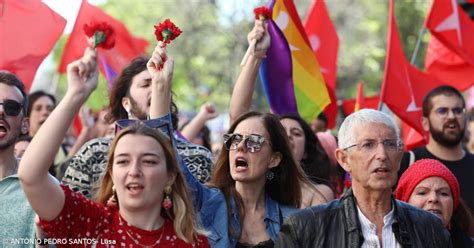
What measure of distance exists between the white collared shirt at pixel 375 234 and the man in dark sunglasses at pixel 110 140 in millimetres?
1406

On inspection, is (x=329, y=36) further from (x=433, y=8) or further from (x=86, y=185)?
(x=86, y=185)

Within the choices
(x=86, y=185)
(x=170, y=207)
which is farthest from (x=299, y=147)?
(x=170, y=207)

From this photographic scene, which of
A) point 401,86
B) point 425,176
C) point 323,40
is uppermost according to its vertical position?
point 323,40

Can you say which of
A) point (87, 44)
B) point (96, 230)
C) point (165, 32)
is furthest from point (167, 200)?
point (87, 44)

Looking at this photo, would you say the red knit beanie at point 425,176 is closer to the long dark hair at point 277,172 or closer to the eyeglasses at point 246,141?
the long dark hair at point 277,172

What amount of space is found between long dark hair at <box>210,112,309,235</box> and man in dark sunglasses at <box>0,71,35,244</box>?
1.16 meters

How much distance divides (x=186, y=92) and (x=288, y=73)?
89.4 feet

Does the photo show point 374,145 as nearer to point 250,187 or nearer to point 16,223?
point 250,187

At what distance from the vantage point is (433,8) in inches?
415

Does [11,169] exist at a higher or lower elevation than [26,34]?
lower

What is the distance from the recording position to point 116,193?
467 centimetres

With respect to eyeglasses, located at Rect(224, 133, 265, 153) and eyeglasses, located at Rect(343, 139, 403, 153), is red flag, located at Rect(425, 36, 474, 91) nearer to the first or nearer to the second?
eyeglasses, located at Rect(224, 133, 265, 153)

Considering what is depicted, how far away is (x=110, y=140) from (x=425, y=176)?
1918 millimetres

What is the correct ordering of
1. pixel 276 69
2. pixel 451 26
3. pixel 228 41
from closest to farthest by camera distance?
pixel 276 69
pixel 451 26
pixel 228 41
